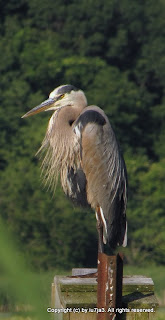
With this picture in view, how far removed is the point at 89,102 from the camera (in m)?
22.2

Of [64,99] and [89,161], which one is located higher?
[64,99]

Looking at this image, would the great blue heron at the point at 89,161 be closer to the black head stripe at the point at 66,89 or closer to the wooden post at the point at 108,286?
the black head stripe at the point at 66,89

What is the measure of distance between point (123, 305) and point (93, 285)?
0.20 meters

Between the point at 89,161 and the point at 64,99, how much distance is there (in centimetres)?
40

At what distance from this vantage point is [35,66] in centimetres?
2452

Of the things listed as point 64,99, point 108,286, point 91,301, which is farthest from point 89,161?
point 108,286

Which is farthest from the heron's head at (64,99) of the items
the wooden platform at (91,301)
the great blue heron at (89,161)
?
the wooden platform at (91,301)

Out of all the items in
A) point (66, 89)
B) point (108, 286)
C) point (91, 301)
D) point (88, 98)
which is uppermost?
point (66, 89)

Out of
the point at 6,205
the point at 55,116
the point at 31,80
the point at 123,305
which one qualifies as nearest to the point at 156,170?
the point at 6,205

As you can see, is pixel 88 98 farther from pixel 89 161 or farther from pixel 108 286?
pixel 108 286

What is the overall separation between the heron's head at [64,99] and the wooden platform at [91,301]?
1.24 meters

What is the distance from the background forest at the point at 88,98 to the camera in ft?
58.2

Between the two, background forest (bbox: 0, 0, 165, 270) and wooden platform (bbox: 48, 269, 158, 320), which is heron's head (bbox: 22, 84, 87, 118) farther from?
background forest (bbox: 0, 0, 165, 270)

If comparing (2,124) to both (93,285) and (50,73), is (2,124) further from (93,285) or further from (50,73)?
(93,285)
